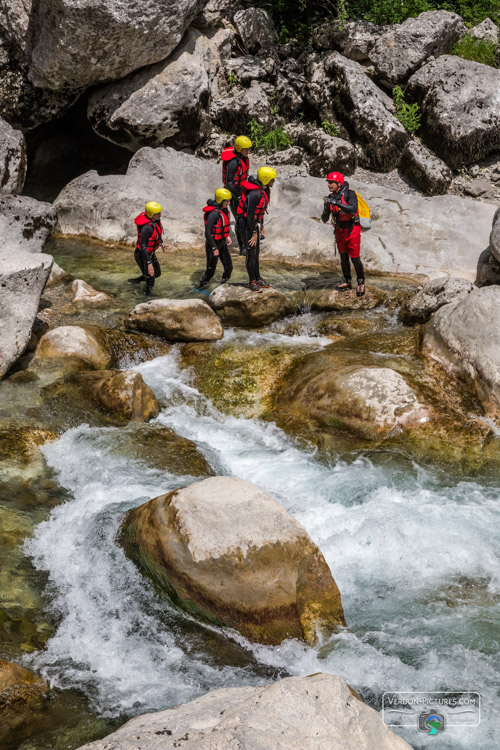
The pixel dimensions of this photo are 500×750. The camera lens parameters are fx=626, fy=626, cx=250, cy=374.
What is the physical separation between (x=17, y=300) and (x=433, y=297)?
570 centimetres

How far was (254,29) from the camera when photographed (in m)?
16.3

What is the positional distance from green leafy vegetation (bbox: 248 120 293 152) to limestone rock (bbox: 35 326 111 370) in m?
8.71

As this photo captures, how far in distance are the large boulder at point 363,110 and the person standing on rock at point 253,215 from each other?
5.34 m

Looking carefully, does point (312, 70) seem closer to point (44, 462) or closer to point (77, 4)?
point (77, 4)

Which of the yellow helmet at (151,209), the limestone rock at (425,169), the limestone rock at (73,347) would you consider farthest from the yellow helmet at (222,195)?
the limestone rock at (425,169)

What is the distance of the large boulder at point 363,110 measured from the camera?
14320 mm

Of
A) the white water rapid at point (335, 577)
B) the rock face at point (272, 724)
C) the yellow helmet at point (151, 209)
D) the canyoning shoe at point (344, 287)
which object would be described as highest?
the yellow helmet at point (151, 209)

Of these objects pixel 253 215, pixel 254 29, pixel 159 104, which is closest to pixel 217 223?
pixel 253 215

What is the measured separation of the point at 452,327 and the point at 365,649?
474cm

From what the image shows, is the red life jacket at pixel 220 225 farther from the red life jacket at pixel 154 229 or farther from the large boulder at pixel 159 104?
the large boulder at pixel 159 104

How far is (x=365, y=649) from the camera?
4.44m

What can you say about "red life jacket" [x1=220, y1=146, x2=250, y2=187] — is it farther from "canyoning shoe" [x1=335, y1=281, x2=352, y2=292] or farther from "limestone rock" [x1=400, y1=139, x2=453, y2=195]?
"limestone rock" [x1=400, y1=139, x2=453, y2=195]

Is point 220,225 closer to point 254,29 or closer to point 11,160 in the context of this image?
point 11,160

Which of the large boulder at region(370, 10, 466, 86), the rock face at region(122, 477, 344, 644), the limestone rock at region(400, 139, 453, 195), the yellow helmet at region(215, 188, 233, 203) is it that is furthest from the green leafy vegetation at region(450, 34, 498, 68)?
the rock face at region(122, 477, 344, 644)
